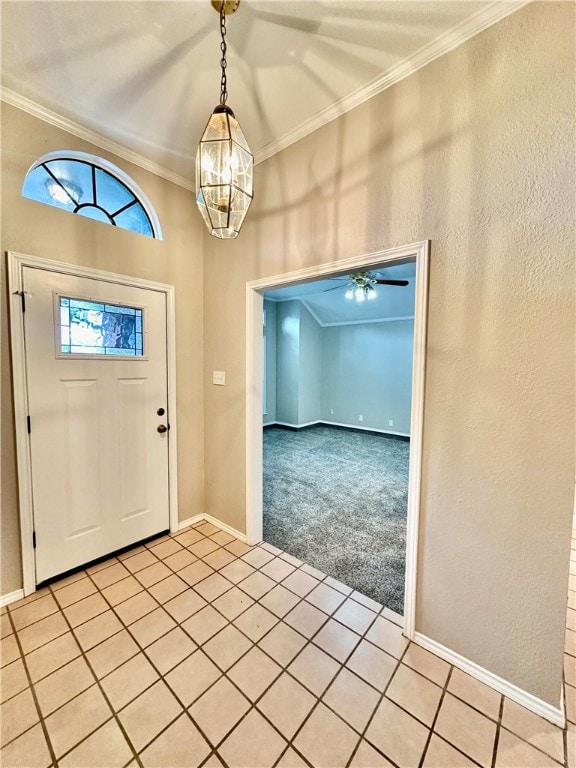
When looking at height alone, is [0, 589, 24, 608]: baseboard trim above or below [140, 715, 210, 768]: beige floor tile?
above

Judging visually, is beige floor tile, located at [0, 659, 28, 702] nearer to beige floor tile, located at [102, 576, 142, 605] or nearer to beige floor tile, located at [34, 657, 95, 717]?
beige floor tile, located at [34, 657, 95, 717]

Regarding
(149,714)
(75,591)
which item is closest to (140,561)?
(75,591)

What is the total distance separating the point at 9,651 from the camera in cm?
150

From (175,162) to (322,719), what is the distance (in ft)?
11.2

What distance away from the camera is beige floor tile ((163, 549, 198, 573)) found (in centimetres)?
215

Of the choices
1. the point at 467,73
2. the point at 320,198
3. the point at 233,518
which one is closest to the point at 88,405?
the point at 233,518

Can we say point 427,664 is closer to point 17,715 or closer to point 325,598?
point 325,598

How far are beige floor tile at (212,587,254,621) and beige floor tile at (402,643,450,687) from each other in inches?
35.5

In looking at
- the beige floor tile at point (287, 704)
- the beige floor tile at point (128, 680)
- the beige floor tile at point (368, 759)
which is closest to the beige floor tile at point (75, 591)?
the beige floor tile at point (128, 680)

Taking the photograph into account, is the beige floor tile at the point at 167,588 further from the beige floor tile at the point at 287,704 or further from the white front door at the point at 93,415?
the beige floor tile at the point at 287,704

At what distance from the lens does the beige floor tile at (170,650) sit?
57.1 inches

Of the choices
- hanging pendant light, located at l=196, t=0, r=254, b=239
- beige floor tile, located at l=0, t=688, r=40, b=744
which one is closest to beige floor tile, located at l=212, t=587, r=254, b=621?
beige floor tile, located at l=0, t=688, r=40, b=744

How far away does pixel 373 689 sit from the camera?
1.36 metres

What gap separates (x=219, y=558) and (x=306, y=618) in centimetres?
81
